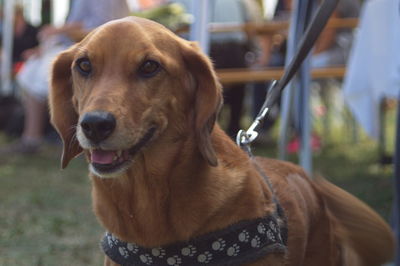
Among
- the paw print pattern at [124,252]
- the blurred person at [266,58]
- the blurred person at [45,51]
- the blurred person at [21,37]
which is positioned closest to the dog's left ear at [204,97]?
the paw print pattern at [124,252]

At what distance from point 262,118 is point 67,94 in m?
0.75

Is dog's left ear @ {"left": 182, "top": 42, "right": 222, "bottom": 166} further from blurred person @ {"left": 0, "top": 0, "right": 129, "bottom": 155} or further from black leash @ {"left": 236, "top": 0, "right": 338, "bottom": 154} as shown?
blurred person @ {"left": 0, "top": 0, "right": 129, "bottom": 155}

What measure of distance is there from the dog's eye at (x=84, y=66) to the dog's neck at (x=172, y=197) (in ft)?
1.06

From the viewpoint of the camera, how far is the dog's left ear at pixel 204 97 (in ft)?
8.13

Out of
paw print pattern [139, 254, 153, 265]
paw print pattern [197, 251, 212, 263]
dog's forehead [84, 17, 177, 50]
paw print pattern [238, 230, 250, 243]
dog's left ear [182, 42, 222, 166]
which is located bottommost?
paw print pattern [139, 254, 153, 265]

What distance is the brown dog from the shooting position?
241 cm

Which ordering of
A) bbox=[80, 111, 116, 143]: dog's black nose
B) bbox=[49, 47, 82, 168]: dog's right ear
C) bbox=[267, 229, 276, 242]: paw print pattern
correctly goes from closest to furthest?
bbox=[80, 111, 116, 143]: dog's black nose, bbox=[267, 229, 276, 242]: paw print pattern, bbox=[49, 47, 82, 168]: dog's right ear

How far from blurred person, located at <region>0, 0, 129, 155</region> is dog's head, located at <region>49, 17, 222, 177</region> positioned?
442cm

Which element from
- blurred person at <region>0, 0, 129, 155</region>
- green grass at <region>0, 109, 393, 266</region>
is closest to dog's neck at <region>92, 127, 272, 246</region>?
green grass at <region>0, 109, 393, 266</region>

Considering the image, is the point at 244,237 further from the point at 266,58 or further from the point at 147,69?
the point at 266,58

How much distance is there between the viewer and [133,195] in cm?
252

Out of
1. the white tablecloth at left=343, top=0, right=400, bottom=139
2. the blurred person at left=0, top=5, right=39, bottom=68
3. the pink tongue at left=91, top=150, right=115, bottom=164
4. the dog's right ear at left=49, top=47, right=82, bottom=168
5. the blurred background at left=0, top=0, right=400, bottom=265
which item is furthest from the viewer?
the blurred person at left=0, top=5, right=39, bottom=68

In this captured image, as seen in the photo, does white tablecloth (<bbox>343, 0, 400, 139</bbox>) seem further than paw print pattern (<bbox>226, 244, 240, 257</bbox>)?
Yes

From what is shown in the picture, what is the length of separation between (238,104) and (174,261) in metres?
6.97
